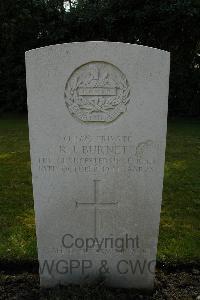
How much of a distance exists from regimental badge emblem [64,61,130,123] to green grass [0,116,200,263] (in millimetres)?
1721

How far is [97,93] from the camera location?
332 cm

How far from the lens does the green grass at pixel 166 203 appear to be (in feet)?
14.6

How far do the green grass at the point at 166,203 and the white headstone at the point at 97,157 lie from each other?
72cm

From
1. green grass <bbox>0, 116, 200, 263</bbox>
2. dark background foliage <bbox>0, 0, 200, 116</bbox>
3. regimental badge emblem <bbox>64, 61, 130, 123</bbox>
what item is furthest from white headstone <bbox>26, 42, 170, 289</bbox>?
dark background foliage <bbox>0, 0, 200, 116</bbox>

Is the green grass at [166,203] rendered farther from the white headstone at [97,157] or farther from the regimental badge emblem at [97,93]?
the regimental badge emblem at [97,93]

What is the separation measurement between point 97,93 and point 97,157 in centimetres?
51

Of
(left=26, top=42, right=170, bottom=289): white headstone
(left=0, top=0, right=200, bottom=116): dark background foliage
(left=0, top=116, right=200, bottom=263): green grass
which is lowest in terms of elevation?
(left=0, top=116, right=200, bottom=263): green grass

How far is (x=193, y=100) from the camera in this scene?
13.3m

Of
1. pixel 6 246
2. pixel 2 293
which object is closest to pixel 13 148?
pixel 6 246

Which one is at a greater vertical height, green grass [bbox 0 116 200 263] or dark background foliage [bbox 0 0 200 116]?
dark background foliage [bbox 0 0 200 116]

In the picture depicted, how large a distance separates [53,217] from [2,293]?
78 cm

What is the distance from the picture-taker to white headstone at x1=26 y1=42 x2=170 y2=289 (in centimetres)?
326

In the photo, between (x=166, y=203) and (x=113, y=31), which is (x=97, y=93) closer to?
(x=166, y=203)

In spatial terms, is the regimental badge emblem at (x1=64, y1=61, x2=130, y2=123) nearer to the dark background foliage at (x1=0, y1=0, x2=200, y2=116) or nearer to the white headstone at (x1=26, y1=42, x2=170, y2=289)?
the white headstone at (x1=26, y1=42, x2=170, y2=289)
